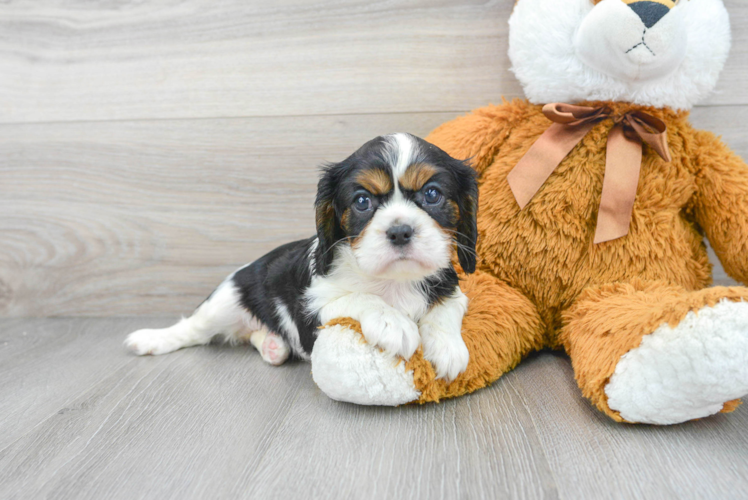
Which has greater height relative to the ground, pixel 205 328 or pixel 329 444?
pixel 329 444

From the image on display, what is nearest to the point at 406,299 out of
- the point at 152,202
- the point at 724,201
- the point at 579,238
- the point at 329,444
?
the point at 329,444

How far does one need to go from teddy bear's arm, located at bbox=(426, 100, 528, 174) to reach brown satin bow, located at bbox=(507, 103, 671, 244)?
12cm

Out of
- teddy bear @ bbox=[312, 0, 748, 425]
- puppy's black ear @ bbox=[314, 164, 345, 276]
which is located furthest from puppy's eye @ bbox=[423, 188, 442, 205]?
teddy bear @ bbox=[312, 0, 748, 425]

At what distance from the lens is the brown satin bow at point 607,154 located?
157 cm

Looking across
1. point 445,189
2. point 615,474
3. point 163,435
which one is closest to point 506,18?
point 445,189

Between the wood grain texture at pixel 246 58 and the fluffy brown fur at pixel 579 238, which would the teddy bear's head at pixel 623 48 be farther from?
the wood grain texture at pixel 246 58

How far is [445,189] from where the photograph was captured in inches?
54.6

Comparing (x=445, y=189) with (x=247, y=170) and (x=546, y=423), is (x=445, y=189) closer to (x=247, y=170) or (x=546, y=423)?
(x=546, y=423)

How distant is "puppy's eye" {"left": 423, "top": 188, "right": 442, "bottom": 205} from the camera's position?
4.48 ft

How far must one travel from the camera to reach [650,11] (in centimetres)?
144

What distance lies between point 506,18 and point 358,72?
1.98 ft

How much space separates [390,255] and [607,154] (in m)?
0.82

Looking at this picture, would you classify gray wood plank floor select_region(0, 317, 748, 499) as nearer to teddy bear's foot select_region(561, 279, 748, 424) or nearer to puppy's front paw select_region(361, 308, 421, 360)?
teddy bear's foot select_region(561, 279, 748, 424)

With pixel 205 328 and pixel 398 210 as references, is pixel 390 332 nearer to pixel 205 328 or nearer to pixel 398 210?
pixel 398 210
